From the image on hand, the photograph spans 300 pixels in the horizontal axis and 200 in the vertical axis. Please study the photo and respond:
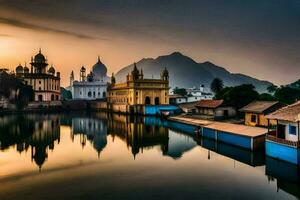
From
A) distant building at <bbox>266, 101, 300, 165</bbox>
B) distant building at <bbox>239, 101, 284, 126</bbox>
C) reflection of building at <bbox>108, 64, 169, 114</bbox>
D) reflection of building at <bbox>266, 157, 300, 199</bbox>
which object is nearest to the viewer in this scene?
reflection of building at <bbox>266, 157, 300, 199</bbox>

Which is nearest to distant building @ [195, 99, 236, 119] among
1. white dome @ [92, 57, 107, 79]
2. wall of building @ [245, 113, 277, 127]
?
wall of building @ [245, 113, 277, 127]

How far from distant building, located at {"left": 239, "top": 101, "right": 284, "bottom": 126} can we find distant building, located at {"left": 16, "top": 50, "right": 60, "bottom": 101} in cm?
7005

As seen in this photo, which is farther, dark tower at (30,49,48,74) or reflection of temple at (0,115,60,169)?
dark tower at (30,49,48,74)

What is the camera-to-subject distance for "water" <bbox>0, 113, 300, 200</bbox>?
16641 mm

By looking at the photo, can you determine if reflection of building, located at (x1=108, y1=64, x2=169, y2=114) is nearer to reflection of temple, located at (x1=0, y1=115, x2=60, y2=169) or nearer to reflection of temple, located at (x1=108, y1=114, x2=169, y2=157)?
reflection of temple, located at (x1=108, y1=114, x2=169, y2=157)

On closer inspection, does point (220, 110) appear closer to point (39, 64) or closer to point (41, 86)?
point (41, 86)

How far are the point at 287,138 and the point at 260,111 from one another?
12810 mm

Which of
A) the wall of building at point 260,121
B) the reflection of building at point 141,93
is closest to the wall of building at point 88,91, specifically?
the reflection of building at point 141,93

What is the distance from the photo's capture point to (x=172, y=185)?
18.0 metres

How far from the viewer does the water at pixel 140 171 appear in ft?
54.6

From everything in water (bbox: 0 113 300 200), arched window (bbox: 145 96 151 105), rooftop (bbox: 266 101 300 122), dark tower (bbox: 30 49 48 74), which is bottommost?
water (bbox: 0 113 300 200)

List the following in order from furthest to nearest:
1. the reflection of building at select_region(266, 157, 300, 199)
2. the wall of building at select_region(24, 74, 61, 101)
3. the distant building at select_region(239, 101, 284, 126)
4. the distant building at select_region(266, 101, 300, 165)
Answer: the wall of building at select_region(24, 74, 61, 101)
the distant building at select_region(239, 101, 284, 126)
the distant building at select_region(266, 101, 300, 165)
the reflection of building at select_region(266, 157, 300, 199)

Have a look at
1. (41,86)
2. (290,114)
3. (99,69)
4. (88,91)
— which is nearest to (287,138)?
(290,114)

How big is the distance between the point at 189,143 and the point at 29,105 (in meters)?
63.9
